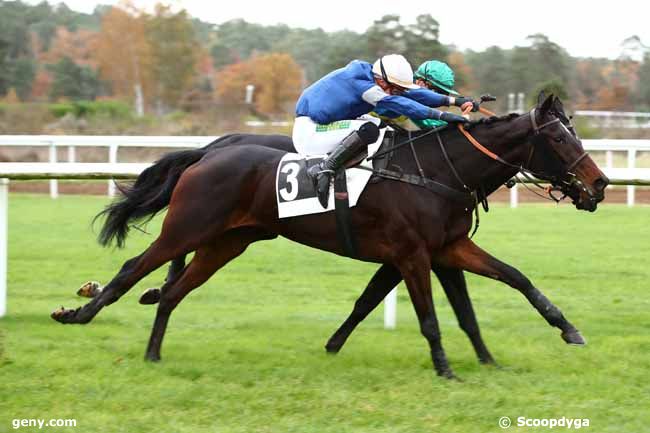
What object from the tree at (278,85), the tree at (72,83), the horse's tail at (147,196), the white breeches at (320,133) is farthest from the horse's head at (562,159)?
the tree at (72,83)

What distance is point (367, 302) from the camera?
623 cm

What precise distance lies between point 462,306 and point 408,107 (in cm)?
124

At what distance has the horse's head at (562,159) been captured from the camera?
5.62m

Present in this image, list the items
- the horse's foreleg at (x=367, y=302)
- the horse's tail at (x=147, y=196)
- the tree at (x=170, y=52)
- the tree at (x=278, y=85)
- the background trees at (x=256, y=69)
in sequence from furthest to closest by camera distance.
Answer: the tree at (x=170, y=52) < the tree at (x=278, y=85) < the background trees at (x=256, y=69) < the horse's tail at (x=147, y=196) < the horse's foreleg at (x=367, y=302)

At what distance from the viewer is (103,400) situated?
196 inches

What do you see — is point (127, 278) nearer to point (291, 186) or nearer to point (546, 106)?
point (291, 186)

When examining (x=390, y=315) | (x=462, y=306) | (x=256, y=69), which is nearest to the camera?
(x=462, y=306)

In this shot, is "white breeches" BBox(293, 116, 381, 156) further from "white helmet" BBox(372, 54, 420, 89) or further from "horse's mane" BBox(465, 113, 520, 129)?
"horse's mane" BBox(465, 113, 520, 129)

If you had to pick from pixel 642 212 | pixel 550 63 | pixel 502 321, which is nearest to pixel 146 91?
pixel 550 63

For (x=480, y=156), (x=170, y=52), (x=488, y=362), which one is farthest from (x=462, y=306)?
A: (x=170, y=52)

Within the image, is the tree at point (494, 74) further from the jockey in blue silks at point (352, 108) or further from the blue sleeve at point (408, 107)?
the blue sleeve at point (408, 107)

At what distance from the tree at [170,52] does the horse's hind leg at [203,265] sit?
33637mm

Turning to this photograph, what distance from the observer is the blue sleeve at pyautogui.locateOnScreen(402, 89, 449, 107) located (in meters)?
5.95

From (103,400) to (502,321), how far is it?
3269 millimetres
